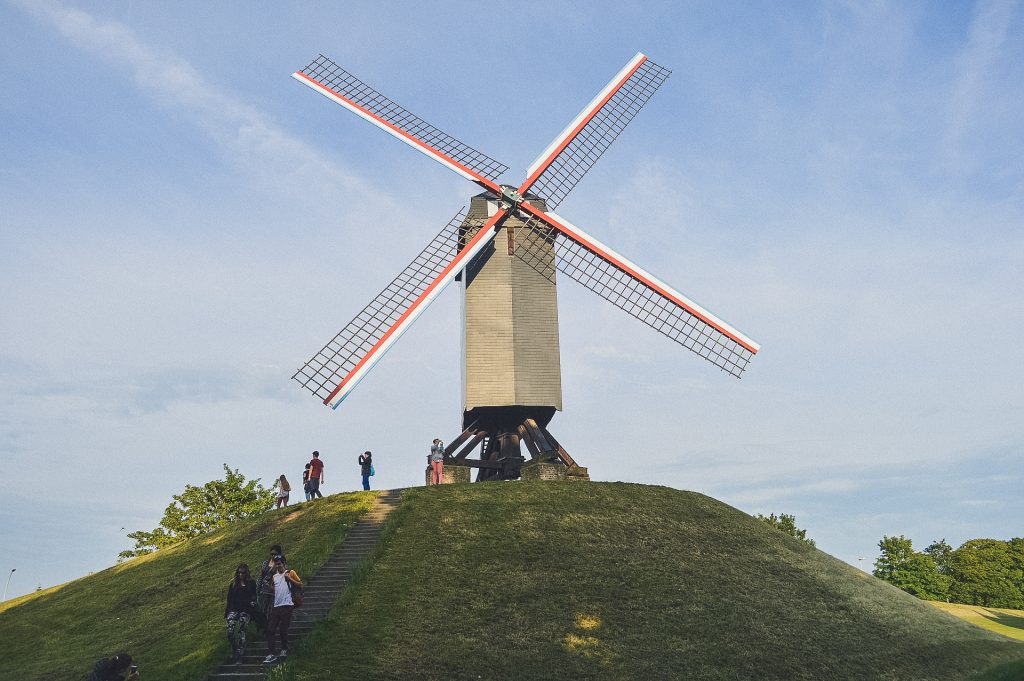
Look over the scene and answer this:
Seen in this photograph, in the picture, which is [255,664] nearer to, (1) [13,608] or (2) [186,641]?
(2) [186,641]

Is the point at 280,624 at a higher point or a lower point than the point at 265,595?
lower

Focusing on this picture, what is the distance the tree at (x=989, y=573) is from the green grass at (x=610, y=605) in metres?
50.6

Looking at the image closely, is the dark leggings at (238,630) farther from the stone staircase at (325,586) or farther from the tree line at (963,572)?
the tree line at (963,572)

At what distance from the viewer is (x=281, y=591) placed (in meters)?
19.0

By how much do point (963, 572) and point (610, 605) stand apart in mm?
65971

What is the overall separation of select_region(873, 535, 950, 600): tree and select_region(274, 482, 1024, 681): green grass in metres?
46.2

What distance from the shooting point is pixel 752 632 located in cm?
2361

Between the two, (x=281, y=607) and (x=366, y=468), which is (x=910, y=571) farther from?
(x=281, y=607)

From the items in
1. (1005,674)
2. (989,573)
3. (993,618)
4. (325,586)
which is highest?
(989,573)

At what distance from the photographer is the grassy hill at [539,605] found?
68.2ft

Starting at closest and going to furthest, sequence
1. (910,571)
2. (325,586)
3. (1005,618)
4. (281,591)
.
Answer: (281,591) → (325,586) → (1005,618) → (910,571)

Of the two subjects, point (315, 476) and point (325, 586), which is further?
point (315, 476)

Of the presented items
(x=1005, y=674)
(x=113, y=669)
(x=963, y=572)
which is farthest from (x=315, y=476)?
(x=963, y=572)

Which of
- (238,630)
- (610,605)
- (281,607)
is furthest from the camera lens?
(610,605)
